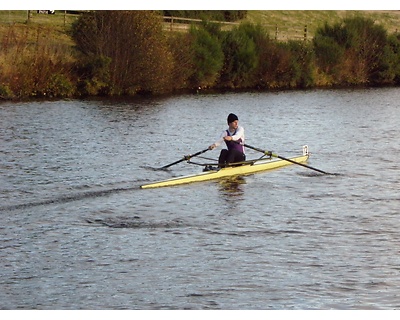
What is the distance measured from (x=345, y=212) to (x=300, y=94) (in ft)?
88.1

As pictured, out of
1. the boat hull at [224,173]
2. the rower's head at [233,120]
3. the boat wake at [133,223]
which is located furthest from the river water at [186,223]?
the rower's head at [233,120]

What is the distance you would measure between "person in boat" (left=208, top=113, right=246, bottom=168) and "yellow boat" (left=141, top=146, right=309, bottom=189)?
0.19 metres

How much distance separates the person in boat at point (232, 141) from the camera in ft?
65.1

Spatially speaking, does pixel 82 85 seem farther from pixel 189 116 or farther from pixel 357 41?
pixel 357 41

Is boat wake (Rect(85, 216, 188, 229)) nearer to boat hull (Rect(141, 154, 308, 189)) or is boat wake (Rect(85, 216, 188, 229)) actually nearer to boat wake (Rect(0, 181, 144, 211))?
boat wake (Rect(0, 181, 144, 211))

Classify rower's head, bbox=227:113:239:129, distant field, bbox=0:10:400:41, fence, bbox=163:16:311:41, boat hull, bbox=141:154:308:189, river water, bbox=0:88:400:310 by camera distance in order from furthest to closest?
distant field, bbox=0:10:400:41, fence, bbox=163:16:311:41, rower's head, bbox=227:113:239:129, boat hull, bbox=141:154:308:189, river water, bbox=0:88:400:310

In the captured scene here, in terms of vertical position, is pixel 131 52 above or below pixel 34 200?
above

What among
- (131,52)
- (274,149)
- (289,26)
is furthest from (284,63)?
(274,149)

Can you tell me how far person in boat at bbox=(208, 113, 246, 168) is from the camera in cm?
1984

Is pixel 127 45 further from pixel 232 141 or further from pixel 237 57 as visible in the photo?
pixel 232 141

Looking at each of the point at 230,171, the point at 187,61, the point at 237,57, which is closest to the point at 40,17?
the point at 187,61

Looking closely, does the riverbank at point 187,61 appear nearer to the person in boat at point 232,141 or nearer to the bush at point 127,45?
the bush at point 127,45

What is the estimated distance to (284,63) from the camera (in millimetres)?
46406

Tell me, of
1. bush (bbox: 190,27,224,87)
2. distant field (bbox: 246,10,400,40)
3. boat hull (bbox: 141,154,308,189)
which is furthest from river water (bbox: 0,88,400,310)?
distant field (bbox: 246,10,400,40)
